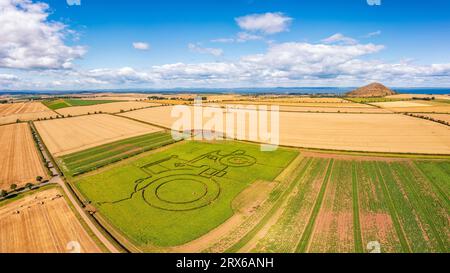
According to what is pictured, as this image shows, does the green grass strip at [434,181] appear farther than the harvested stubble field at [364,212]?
Answer: Yes

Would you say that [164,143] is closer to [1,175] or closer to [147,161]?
[147,161]

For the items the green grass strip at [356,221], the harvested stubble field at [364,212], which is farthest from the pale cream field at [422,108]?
the green grass strip at [356,221]

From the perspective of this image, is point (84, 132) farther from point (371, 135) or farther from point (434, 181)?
point (434, 181)

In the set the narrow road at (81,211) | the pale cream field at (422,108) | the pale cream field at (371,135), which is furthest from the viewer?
the pale cream field at (422,108)

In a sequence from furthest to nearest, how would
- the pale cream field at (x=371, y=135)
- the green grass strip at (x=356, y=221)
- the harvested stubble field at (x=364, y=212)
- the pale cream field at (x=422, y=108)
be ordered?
1. the pale cream field at (x=422, y=108)
2. the pale cream field at (x=371, y=135)
3. the harvested stubble field at (x=364, y=212)
4. the green grass strip at (x=356, y=221)

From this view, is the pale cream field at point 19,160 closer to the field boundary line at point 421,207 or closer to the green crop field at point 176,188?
the green crop field at point 176,188

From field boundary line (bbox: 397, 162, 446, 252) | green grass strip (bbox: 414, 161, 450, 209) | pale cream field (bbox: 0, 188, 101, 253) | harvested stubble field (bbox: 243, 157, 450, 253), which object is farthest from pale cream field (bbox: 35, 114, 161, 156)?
green grass strip (bbox: 414, 161, 450, 209)
